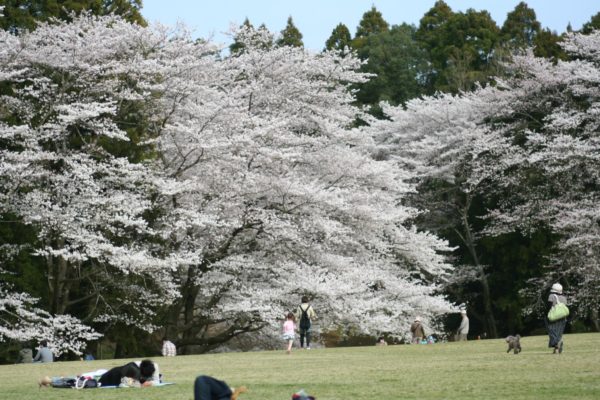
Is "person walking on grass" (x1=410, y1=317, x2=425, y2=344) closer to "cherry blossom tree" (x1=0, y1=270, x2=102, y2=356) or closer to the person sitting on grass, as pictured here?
"cherry blossom tree" (x1=0, y1=270, x2=102, y2=356)

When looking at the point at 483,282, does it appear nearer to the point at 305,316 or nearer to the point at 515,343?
the point at 305,316

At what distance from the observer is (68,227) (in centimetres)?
2466

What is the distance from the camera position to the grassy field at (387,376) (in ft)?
34.3

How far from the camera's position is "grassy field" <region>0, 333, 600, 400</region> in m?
10.5

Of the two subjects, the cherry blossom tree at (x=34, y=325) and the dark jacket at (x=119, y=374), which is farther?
the cherry blossom tree at (x=34, y=325)

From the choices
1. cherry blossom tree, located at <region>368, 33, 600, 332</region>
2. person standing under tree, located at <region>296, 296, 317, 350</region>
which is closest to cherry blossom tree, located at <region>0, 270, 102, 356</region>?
person standing under tree, located at <region>296, 296, 317, 350</region>

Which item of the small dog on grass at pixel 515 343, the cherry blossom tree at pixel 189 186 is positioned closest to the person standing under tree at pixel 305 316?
the cherry blossom tree at pixel 189 186

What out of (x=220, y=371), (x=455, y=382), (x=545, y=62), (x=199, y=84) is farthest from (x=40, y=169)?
(x=545, y=62)

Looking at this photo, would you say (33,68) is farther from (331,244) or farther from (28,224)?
(331,244)

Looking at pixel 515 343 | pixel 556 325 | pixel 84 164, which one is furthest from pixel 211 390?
pixel 84 164

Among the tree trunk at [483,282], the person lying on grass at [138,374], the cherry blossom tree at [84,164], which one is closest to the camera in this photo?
the person lying on grass at [138,374]

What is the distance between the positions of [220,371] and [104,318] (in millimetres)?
10721

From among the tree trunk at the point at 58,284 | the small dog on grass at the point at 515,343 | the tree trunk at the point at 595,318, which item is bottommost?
the small dog on grass at the point at 515,343

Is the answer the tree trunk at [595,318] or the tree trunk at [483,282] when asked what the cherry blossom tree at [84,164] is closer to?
the tree trunk at [483,282]
